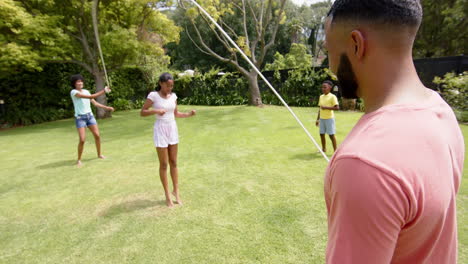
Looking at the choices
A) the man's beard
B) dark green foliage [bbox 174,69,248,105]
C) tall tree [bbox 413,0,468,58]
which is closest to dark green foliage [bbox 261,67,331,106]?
dark green foliage [bbox 174,69,248,105]

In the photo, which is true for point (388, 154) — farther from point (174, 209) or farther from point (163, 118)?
point (174, 209)

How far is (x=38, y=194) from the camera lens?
5078mm

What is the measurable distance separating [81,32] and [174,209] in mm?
13233

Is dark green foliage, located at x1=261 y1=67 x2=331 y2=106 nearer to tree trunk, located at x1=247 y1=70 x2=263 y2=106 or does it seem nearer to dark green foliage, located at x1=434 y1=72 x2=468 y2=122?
tree trunk, located at x1=247 y1=70 x2=263 y2=106

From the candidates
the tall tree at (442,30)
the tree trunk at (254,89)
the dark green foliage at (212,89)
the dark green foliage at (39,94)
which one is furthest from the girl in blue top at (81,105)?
the tall tree at (442,30)

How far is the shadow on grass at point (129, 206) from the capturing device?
4246mm

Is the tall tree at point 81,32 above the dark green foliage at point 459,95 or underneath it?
above

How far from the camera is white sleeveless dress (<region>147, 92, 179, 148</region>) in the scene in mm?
4094

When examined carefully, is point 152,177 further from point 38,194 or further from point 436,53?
point 436,53

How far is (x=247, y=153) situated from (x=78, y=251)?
4.47m

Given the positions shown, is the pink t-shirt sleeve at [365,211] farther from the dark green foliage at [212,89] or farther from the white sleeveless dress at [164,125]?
the dark green foliage at [212,89]

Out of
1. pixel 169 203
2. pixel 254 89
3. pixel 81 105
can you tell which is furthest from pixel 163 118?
pixel 254 89

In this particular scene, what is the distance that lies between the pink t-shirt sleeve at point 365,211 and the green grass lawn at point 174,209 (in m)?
2.54

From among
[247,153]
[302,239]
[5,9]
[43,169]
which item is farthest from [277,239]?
[5,9]
